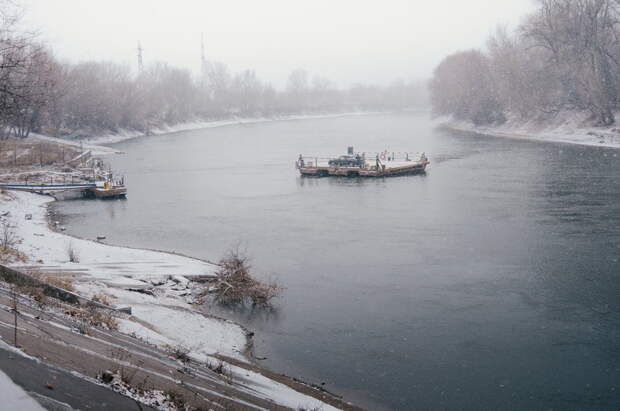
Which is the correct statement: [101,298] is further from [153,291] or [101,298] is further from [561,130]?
[561,130]

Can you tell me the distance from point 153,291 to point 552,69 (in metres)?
67.0

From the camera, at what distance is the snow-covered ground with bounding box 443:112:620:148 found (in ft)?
198

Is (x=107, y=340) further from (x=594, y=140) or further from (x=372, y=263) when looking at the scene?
(x=594, y=140)

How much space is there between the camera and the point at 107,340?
9.05 meters

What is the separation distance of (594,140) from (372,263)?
49514 millimetres

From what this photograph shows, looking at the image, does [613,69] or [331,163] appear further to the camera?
[613,69]

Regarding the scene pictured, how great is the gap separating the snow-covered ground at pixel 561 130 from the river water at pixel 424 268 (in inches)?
710

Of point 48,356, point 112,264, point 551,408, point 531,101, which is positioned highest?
point 531,101

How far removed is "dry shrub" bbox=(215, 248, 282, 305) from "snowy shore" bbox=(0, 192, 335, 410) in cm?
96

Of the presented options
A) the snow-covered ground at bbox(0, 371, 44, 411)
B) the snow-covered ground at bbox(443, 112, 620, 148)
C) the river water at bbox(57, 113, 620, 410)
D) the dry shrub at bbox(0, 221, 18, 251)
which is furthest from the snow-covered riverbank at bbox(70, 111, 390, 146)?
the snow-covered ground at bbox(0, 371, 44, 411)

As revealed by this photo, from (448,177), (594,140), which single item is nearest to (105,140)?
(448,177)

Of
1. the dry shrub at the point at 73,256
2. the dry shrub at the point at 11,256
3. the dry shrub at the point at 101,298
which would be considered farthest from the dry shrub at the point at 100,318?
the dry shrub at the point at 73,256

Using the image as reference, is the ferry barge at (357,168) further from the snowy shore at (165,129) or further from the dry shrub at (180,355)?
Answer: the dry shrub at (180,355)

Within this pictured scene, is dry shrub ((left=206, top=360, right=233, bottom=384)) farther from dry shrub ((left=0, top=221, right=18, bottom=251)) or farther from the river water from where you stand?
dry shrub ((left=0, top=221, right=18, bottom=251))
